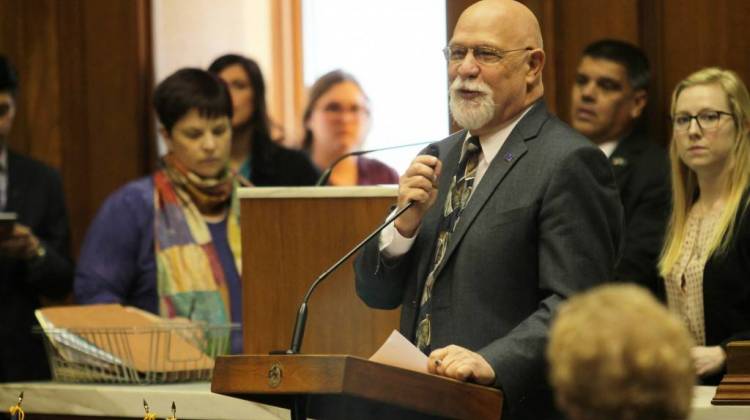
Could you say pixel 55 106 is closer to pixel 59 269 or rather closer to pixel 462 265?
pixel 59 269

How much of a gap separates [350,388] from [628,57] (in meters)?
2.04

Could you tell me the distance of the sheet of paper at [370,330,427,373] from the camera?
2.58m

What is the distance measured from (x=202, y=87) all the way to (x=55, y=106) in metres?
1.26

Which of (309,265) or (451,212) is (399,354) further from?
(309,265)

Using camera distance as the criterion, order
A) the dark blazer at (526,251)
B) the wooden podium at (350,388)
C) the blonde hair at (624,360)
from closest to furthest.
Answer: the blonde hair at (624,360) → the wooden podium at (350,388) → the dark blazer at (526,251)

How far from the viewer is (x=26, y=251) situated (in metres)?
4.41

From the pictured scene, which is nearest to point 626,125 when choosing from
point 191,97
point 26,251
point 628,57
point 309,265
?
point 628,57

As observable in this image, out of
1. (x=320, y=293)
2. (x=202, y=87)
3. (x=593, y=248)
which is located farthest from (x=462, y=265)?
(x=202, y=87)

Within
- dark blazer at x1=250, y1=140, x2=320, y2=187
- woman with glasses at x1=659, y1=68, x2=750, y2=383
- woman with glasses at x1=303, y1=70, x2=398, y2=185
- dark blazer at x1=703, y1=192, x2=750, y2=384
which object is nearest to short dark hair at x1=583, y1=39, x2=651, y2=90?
woman with glasses at x1=659, y1=68, x2=750, y2=383

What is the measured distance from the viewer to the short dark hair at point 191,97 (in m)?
4.36

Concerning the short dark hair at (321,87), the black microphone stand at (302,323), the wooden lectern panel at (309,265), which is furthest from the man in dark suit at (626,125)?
the short dark hair at (321,87)

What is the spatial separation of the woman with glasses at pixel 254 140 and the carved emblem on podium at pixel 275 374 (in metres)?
2.22

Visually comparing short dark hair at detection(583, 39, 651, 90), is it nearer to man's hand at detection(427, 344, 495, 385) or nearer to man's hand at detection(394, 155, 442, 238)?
man's hand at detection(394, 155, 442, 238)

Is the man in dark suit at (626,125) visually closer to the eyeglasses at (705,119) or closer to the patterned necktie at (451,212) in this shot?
the eyeglasses at (705,119)
